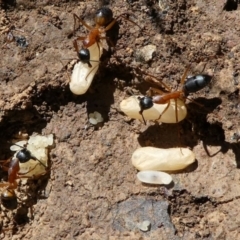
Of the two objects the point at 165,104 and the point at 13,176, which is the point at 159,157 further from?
the point at 13,176

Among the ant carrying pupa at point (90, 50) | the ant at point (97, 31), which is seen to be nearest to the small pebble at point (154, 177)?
the ant carrying pupa at point (90, 50)

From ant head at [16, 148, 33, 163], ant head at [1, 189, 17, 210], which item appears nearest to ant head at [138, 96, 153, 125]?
ant head at [16, 148, 33, 163]

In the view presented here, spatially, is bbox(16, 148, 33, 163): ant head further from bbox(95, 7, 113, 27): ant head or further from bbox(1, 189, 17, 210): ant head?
bbox(95, 7, 113, 27): ant head

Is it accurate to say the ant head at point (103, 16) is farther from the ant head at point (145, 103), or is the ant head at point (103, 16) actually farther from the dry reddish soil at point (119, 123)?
the ant head at point (145, 103)

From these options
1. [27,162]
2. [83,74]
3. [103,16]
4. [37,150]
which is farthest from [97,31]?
[27,162]

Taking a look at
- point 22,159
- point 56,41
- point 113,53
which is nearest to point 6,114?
point 22,159

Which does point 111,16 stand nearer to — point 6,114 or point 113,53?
point 113,53

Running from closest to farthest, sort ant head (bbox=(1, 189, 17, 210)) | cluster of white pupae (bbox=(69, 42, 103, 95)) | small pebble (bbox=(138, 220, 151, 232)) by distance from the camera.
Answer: small pebble (bbox=(138, 220, 151, 232)) < cluster of white pupae (bbox=(69, 42, 103, 95)) < ant head (bbox=(1, 189, 17, 210))
